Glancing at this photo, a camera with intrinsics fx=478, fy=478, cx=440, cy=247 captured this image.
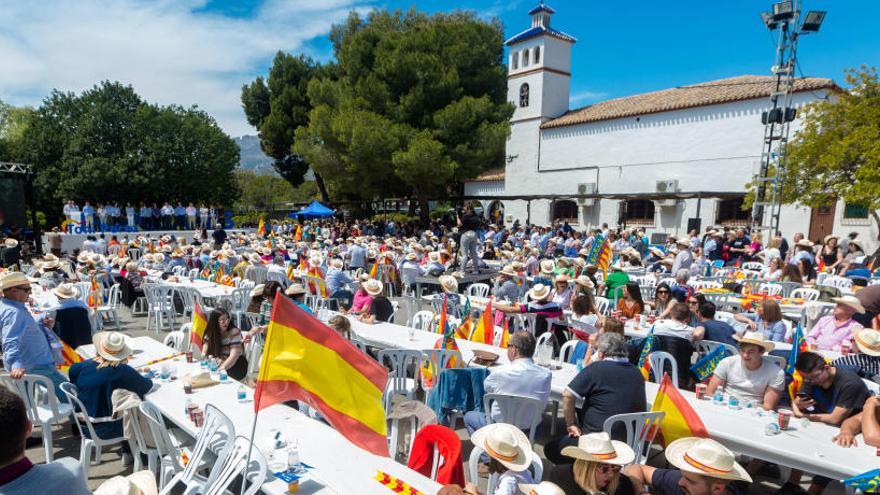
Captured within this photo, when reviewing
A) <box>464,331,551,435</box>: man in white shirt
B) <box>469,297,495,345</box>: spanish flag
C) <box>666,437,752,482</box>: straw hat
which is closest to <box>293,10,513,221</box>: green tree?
<box>469,297,495,345</box>: spanish flag

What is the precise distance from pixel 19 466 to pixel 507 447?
2335mm

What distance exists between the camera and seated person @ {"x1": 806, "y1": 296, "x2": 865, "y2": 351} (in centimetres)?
549

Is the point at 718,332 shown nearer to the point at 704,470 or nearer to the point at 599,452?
the point at 704,470

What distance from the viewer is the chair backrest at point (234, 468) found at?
281cm

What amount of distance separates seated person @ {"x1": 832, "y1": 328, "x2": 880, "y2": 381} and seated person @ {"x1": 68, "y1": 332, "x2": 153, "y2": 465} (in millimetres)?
6288

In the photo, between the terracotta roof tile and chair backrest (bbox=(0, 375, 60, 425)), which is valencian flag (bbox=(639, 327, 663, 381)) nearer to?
chair backrest (bbox=(0, 375, 60, 425))

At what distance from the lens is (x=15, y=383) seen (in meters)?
4.26

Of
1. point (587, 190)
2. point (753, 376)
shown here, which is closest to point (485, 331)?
point (753, 376)

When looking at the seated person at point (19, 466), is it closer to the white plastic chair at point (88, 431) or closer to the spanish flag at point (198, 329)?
the white plastic chair at point (88, 431)

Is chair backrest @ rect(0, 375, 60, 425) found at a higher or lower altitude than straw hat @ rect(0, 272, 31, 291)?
lower

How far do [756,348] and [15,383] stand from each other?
6.57m

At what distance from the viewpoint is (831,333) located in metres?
5.69

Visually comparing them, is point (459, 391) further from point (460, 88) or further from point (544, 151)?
point (544, 151)

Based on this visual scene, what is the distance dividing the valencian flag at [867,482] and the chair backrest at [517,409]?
79.4 inches
